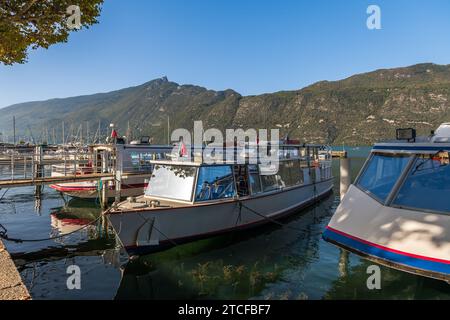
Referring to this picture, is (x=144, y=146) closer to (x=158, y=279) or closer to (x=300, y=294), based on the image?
(x=158, y=279)

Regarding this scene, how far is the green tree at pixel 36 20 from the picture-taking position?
35.3 ft

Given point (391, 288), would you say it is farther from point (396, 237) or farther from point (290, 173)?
point (290, 173)

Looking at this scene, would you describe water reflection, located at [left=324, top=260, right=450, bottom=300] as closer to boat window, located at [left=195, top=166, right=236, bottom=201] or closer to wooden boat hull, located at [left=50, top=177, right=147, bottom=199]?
boat window, located at [left=195, top=166, right=236, bottom=201]

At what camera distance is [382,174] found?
8180mm

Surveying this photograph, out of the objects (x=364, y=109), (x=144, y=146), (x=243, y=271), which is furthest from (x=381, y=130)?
(x=243, y=271)

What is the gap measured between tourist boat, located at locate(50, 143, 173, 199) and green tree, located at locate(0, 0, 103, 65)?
497 inches

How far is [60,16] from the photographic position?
11367 millimetres

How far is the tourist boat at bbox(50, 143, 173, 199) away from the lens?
24.5m

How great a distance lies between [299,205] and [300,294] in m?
11.4

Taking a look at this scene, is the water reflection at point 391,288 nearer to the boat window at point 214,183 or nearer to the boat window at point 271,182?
the boat window at point 214,183

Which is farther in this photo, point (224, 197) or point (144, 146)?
point (144, 146)

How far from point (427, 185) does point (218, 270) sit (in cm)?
696

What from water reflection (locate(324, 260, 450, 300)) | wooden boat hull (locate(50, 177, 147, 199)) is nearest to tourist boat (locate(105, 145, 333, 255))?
water reflection (locate(324, 260, 450, 300))

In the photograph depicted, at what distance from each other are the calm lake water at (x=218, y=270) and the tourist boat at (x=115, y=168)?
738cm
